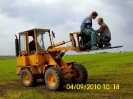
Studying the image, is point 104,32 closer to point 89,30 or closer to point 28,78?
point 89,30

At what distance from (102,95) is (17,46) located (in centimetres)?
Result: 641

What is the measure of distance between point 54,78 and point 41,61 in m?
1.58

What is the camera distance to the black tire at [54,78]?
11867 mm

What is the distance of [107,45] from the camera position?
440 inches

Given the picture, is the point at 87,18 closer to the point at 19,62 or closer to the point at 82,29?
the point at 82,29

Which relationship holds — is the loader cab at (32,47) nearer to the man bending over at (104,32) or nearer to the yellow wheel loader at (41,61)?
the yellow wheel loader at (41,61)

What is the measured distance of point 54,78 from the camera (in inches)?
486

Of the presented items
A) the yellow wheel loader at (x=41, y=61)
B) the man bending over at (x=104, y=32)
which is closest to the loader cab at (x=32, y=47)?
the yellow wheel loader at (x=41, y=61)

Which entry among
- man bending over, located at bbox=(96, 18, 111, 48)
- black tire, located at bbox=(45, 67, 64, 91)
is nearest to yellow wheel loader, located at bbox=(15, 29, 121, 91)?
black tire, located at bbox=(45, 67, 64, 91)

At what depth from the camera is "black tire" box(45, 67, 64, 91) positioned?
11867 millimetres
